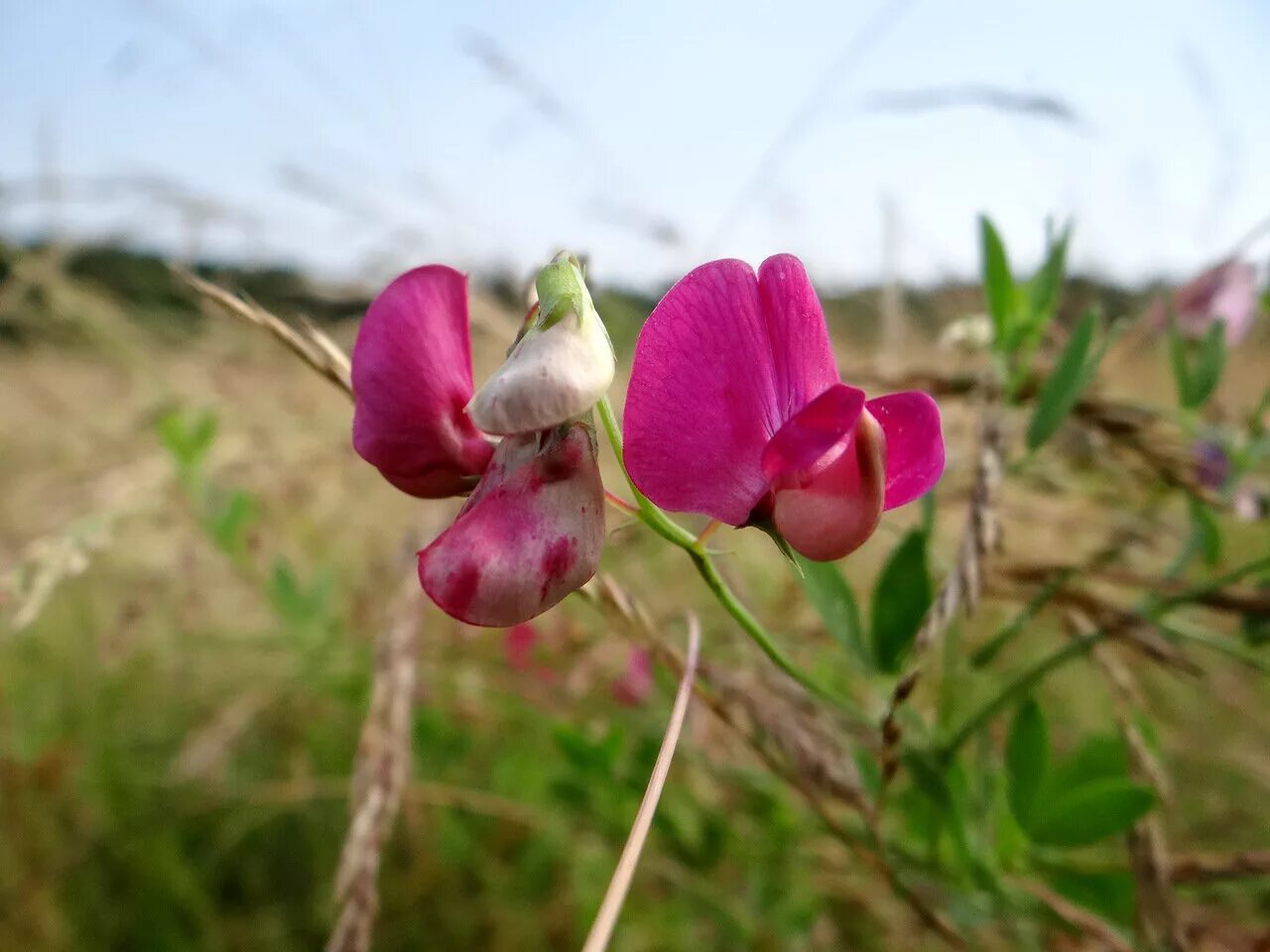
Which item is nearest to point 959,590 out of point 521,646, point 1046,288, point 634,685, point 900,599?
point 900,599

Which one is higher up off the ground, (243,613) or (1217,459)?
(1217,459)

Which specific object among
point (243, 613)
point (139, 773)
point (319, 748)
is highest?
point (319, 748)

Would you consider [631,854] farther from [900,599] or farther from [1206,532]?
[1206,532]

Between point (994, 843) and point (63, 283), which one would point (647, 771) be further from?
point (63, 283)

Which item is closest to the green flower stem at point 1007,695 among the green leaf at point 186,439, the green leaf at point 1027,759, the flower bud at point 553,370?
the green leaf at point 1027,759

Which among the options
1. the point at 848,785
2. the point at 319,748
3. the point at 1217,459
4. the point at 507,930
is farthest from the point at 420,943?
the point at 1217,459

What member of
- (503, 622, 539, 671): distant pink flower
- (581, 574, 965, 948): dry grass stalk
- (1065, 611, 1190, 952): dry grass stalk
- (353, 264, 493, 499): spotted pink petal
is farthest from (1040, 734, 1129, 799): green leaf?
(503, 622, 539, 671): distant pink flower

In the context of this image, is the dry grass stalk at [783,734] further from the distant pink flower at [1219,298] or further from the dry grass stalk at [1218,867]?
the distant pink flower at [1219,298]
